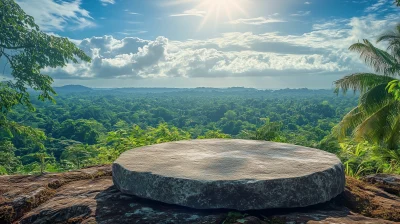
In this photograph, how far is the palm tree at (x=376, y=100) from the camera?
11.9 metres

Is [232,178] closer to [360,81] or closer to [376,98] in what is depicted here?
[376,98]

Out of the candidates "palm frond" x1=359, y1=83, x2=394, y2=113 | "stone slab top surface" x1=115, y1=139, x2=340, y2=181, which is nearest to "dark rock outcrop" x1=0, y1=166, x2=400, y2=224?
"stone slab top surface" x1=115, y1=139, x2=340, y2=181

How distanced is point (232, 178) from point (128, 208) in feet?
2.83

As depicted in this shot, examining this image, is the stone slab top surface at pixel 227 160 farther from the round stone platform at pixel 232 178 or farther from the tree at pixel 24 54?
the tree at pixel 24 54

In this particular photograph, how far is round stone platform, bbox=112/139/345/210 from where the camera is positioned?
256 cm

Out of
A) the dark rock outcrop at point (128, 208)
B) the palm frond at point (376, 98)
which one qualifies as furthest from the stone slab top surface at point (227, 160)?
the palm frond at point (376, 98)

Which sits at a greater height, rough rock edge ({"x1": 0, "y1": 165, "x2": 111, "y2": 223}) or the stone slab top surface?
the stone slab top surface

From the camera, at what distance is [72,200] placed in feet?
9.60

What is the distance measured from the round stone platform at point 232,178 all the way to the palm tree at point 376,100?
9667mm

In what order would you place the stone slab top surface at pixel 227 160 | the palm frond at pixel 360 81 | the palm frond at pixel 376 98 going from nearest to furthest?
the stone slab top surface at pixel 227 160 → the palm frond at pixel 376 98 → the palm frond at pixel 360 81

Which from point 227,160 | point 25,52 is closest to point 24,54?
point 25,52

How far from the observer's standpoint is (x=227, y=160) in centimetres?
335

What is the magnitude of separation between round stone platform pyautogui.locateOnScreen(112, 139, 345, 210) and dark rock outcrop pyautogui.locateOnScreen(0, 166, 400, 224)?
0.27 ft

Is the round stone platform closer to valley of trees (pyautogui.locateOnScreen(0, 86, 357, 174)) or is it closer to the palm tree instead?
valley of trees (pyautogui.locateOnScreen(0, 86, 357, 174))
